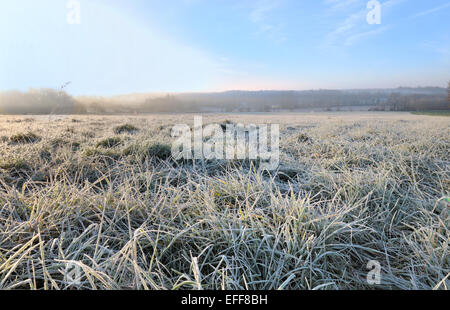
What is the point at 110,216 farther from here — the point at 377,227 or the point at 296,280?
the point at 377,227

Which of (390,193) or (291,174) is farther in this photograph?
(291,174)

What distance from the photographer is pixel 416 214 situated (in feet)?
5.10

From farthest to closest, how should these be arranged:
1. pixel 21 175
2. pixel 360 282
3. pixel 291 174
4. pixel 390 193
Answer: pixel 291 174 < pixel 21 175 < pixel 390 193 < pixel 360 282

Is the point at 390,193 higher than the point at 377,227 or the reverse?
higher

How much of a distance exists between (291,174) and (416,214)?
110 centimetres

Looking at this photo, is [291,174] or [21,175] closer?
[21,175]

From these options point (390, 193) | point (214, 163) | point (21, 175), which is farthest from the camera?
point (214, 163)
